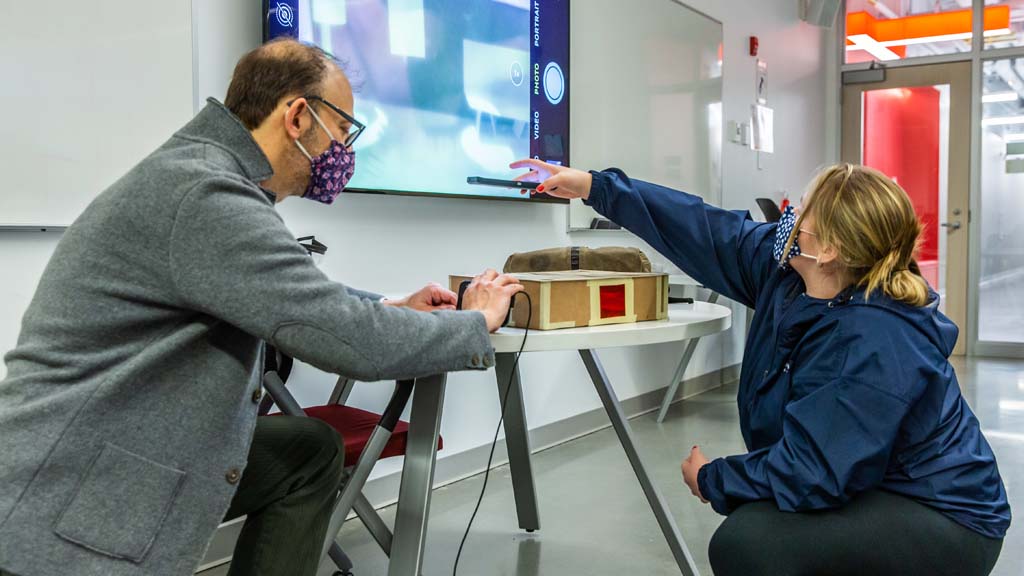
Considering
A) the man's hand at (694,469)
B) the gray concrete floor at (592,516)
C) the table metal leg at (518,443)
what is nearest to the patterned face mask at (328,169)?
the man's hand at (694,469)

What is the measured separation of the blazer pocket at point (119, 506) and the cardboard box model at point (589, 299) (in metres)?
0.73

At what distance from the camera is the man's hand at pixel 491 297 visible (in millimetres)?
1479

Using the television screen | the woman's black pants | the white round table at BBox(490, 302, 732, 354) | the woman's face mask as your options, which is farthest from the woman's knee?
the television screen

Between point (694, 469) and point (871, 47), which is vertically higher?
point (871, 47)

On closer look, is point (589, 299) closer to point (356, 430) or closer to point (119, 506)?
point (356, 430)

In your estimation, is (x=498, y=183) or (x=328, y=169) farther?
(x=498, y=183)

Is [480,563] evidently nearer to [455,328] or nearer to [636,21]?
[455,328]

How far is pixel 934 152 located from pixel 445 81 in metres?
5.38

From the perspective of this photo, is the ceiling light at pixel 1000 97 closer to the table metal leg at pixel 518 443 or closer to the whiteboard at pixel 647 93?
the whiteboard at pixel 647 93

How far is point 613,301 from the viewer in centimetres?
176

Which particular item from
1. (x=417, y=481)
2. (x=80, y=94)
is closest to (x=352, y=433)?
(x=417, y=481)

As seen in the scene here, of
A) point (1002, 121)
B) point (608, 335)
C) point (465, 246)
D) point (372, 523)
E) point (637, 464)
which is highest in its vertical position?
point (1002, 121)

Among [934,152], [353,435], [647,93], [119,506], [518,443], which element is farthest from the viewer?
[934,152]

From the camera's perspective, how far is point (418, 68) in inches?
113
